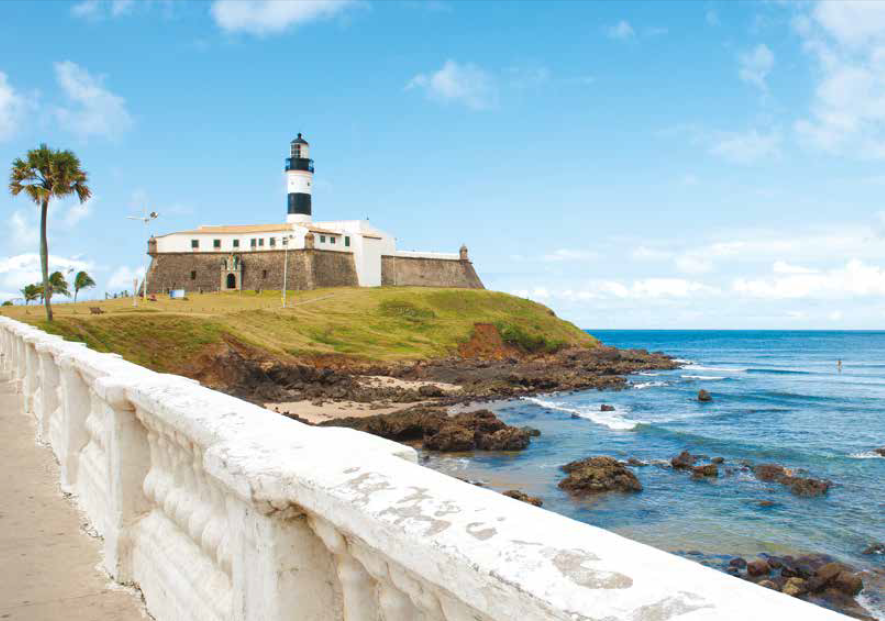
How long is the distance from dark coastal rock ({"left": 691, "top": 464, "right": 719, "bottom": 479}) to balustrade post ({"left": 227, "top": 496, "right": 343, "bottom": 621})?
20662 mm

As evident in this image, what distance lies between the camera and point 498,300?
74.4 meters

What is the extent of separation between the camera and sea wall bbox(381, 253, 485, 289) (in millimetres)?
78625

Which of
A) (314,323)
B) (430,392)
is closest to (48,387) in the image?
(430,392)

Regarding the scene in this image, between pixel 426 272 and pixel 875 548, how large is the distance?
68.0m

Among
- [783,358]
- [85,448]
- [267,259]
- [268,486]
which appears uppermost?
[267,259]

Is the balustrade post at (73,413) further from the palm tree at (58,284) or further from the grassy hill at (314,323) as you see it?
the palm tree at (58,284)

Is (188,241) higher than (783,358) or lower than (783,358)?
higher

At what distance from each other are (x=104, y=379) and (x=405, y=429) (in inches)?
858

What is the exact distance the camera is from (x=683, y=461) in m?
22.7

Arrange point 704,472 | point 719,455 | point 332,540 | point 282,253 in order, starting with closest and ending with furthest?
point 332,540 → point 704,472 → point 719,455 → point 282,253

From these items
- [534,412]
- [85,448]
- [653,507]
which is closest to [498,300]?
[534,412]

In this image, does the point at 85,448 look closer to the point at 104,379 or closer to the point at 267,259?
the point at 104,379

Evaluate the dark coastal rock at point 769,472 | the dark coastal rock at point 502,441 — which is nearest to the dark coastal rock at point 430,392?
the dark coastal rock at point 502,441

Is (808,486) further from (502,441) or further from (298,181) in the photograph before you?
(298,181)
